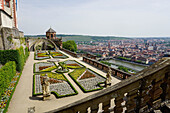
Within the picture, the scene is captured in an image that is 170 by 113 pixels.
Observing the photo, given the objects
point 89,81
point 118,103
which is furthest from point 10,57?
point 118,103

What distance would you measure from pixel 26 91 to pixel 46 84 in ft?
10.1

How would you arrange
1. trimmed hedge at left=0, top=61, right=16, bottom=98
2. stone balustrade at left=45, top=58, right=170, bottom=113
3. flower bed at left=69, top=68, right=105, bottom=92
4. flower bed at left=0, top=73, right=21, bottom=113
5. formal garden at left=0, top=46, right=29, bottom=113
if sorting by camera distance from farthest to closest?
1. flower bed at left=69, top=68, right=105, bottom=92
2. trimmed hedge at left=0, top=61, right=16, bottom=98
3. formal garden at left=0, top=46, right=29, bottom=113
4. flower bed at left=0, top=73, right=21, bottom=113
5. stone balustrade at left=45, top=58, right=170, bottom=113

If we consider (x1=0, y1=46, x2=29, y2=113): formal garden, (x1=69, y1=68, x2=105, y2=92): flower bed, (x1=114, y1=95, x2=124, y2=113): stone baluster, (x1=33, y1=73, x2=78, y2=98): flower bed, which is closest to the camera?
(x1=114, y1=95, x2=124, y2=113): stone baluster

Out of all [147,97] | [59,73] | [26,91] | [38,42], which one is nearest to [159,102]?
[147,97]

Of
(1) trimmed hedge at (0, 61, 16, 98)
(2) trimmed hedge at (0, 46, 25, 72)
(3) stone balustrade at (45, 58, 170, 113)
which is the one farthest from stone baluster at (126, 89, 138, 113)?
(2) trimmed hedge at (0, 46, 25, 72)

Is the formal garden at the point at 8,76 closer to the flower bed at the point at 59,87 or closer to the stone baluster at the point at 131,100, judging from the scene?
the flower bed at the point at 59,87

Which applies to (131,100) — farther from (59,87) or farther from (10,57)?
(10,57)

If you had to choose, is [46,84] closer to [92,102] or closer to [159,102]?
[92,102]

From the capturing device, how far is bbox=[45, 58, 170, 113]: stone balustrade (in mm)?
2994

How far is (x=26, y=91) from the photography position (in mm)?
11969

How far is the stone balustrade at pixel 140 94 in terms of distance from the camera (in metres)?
2.99

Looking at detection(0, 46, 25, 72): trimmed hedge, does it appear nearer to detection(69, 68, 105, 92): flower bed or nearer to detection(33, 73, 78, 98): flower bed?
detection(33, 73, 78, 98): flower bed

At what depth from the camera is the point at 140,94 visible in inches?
121

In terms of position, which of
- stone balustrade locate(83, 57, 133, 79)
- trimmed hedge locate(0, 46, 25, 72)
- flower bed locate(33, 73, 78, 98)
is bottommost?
flower bed locate(33, 73, 78, 98)
